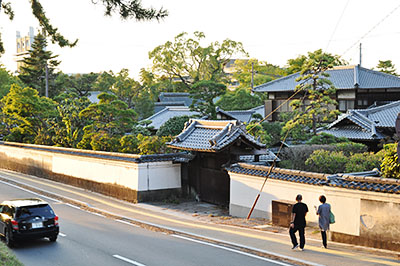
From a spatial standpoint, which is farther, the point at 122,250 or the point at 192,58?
the point at 192,58

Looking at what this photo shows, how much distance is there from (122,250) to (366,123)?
23138 millimetres

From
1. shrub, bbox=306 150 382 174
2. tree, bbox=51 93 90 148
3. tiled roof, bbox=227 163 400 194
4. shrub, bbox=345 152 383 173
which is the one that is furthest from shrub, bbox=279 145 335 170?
tree, bbox=51 93 90 148

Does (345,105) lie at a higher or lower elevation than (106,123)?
higher

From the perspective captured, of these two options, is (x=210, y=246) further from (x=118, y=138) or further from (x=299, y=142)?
(x=299, y=142)

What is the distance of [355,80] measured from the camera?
40781 millimetres

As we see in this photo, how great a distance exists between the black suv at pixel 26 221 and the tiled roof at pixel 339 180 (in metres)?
8.10

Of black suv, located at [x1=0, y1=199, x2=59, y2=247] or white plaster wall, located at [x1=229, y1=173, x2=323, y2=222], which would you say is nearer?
black suv, located at [x1=0, y1=199, x2=59, y2=247]

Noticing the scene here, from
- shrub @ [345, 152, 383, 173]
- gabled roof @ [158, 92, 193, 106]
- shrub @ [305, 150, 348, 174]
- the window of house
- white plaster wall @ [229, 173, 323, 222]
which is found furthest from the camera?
gabled roof @ [158, 92, 193, 106]

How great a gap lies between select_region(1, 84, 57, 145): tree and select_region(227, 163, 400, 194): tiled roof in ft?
77.5

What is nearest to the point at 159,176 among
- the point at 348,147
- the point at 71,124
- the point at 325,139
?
the point at 348,147

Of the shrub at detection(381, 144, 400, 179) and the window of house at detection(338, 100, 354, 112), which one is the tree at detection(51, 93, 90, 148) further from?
the window of house at detection(338, 100, 354, 112)

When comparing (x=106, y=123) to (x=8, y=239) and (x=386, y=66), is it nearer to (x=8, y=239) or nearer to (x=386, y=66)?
(x=8, y=239)

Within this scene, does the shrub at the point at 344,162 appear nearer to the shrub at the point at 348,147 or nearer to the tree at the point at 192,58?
the shrub at the point at 348,147

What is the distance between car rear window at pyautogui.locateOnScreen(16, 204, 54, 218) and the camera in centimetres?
1412
